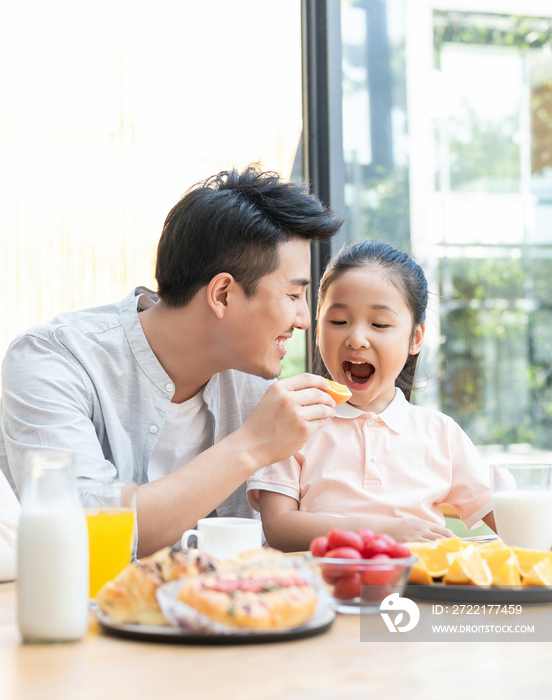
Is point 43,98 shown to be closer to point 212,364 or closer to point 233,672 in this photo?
point 212,364

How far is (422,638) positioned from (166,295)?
47.3 inches

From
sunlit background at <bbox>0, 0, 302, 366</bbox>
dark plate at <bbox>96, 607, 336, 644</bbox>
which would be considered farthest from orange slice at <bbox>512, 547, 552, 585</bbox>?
sunlit background at <bbox>0, 0, 302, 366</bbox>

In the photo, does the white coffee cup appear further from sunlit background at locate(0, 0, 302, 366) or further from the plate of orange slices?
sunlit background at locate(0, 0, 302, 366)

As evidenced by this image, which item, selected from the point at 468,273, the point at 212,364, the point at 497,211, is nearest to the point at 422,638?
the point at 212,364

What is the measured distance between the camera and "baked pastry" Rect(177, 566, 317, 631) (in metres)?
0.71

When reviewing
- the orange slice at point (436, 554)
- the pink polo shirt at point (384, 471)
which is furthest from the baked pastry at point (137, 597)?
the pink polo shirt at point (384, 471)

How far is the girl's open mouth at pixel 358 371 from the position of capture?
5.73ft

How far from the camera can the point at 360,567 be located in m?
0.79

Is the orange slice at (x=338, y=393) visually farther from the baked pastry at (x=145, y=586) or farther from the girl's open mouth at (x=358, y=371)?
the baked pastry at (x=145, y=586)

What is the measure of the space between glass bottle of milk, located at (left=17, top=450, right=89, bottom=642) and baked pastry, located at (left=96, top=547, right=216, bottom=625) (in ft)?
0.11

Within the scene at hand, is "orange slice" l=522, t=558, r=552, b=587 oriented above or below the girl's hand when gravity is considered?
above

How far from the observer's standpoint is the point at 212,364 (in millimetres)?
1777

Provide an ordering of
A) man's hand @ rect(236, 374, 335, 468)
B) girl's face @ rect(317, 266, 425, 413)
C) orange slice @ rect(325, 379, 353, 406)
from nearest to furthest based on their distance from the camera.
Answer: man's hand @ rect(236, 374, 335, 468) → orange slice @ rect(325, 379, 353, 406) → girl's face @ rect(317, 266, 425, 413)

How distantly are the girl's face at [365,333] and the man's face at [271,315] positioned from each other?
0.25ft
